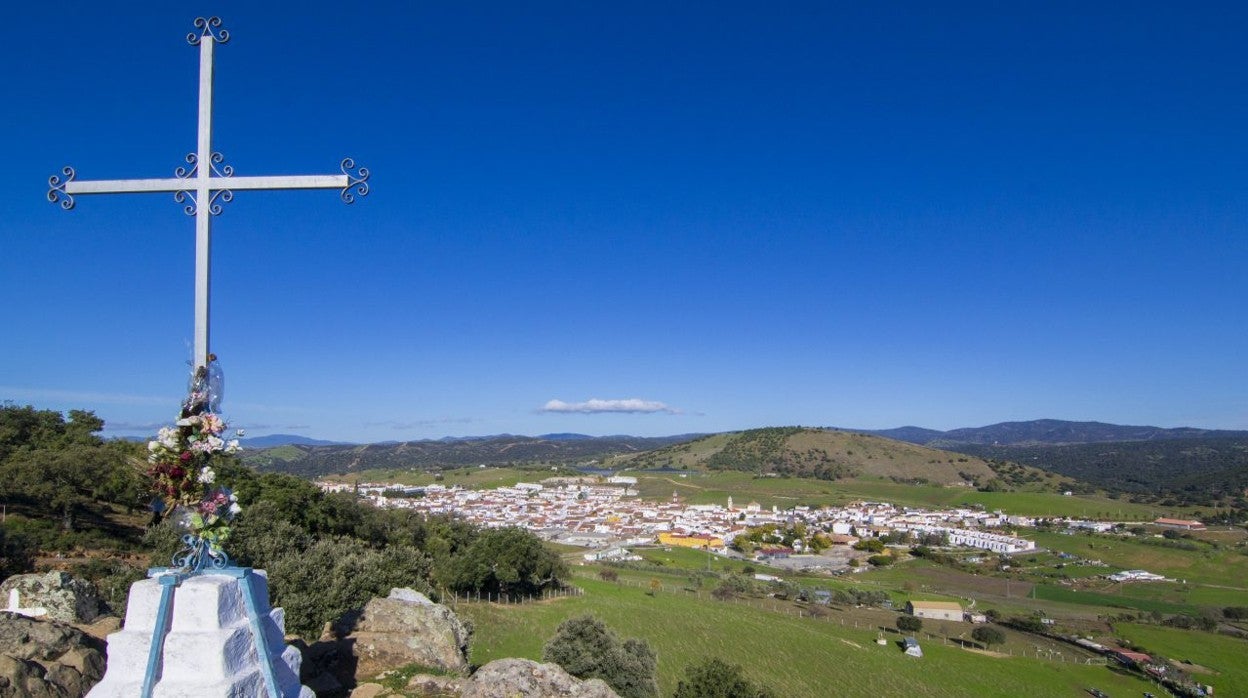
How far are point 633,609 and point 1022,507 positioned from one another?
111310 millimetres

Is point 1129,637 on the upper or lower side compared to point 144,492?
lower

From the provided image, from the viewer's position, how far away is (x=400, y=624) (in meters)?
10.2

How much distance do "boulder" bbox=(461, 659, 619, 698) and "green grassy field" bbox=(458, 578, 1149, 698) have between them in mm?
14105

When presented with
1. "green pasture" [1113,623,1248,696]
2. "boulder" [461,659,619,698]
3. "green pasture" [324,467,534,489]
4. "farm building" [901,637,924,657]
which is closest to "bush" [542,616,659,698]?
"boulder" [461,659,619,698]

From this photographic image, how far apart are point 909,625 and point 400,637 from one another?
4338cm

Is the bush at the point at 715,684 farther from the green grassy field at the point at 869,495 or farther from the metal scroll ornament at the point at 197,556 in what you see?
the green grassy field at the point at 869,495

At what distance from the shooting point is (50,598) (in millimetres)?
9367

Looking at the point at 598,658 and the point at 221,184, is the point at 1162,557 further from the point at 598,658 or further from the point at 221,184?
the point at 221,184

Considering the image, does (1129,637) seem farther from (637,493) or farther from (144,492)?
(637,493)

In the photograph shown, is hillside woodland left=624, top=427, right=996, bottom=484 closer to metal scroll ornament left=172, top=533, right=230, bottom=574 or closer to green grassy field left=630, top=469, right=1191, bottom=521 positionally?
green grassy field left=630, top=469, right=1191, bottom=521

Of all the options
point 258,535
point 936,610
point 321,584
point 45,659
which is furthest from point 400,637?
point 936,610

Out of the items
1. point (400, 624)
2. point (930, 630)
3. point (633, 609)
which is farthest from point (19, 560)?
point (930, 630)

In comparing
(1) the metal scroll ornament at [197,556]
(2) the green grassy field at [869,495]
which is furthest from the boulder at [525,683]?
(2) the green grassy field at [869,495]

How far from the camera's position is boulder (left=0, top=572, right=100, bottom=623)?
9.20 m
